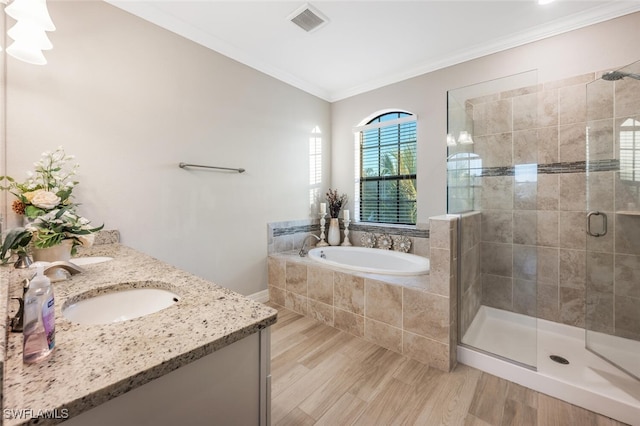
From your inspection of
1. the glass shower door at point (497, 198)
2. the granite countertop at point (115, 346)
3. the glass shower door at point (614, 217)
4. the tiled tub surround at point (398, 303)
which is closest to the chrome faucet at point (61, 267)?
the granite countertop at point (115, 346)

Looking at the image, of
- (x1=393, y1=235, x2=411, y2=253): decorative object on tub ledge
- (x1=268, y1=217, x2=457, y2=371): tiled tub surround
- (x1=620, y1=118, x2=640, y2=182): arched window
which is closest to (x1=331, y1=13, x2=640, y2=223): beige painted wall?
(x1=393, y1=235, x2=411, y2=253): decorative object on tub ledge

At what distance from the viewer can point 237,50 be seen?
2.53 metres

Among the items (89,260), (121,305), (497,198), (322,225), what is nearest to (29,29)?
(89,260)

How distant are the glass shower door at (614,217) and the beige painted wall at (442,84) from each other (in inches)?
10.6

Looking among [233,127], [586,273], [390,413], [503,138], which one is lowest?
[390,413]

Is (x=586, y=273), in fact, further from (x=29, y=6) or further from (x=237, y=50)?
(x=29, y=6)

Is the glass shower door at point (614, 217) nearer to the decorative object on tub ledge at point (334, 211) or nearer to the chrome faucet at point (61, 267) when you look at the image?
the decorative object on tub ledge at point (334, 211)

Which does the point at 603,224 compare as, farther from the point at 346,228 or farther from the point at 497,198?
the point at 346,228

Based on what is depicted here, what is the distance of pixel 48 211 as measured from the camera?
1.26m

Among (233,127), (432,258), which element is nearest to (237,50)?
(233,127)

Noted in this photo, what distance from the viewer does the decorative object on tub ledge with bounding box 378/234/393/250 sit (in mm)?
3088

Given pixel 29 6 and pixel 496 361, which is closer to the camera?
pixel 29 6

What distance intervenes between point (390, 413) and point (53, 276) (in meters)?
1.72

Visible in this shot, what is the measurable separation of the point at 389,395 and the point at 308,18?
2748 mm
